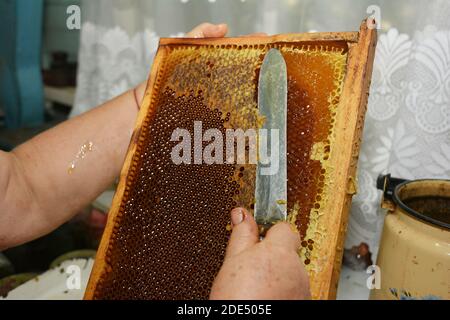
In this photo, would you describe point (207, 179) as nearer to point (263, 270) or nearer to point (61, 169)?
point (263, 270)

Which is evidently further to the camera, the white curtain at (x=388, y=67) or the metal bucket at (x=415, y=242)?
the white curtain at (x=388, y=67)

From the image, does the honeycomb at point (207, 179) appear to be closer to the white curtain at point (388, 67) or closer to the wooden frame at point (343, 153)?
the wooden frame at point (343, 153)

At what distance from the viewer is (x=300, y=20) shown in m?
1.02

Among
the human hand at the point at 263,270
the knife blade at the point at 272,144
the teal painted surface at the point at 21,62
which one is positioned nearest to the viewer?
the human hand at the point at 263,270

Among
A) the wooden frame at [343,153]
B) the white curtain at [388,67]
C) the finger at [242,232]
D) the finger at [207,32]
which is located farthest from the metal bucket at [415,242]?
the finger at [207,32]

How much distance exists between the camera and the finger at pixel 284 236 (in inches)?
22.5

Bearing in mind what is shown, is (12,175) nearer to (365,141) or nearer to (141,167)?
(141,167)

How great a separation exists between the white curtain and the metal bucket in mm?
94

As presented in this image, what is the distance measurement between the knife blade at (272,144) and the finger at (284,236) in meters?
0.03

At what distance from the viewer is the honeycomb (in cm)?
63

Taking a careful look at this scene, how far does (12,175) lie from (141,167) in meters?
0.28

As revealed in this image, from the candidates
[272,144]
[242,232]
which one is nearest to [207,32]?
[272,144]

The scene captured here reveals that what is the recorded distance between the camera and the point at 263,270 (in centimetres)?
54
